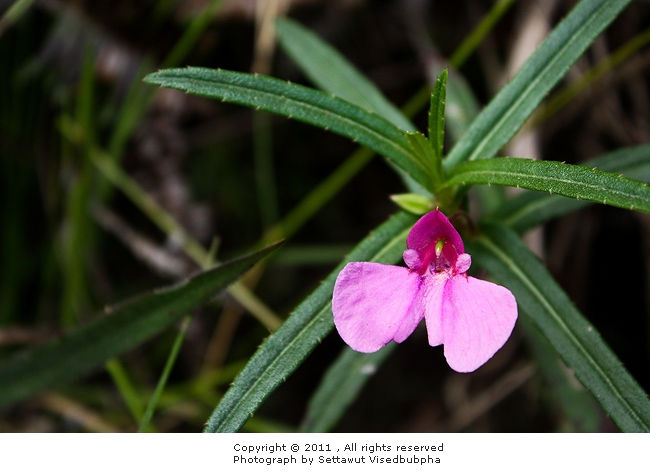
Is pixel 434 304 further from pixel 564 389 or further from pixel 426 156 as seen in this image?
pixel 564 389

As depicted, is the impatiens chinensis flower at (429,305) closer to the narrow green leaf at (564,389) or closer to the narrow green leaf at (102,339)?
the narrow green leaf at (102,339)

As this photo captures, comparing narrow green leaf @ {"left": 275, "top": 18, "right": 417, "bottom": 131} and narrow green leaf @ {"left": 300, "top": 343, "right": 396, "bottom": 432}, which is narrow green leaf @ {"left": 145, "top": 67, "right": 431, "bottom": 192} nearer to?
narrow green leaf @ {"left": 275, "top": 18, "right": 417, "bottom": 131}

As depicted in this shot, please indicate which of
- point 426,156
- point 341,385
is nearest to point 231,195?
point 341,385

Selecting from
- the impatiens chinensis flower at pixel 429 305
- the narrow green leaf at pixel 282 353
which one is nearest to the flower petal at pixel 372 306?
the impatiens chinensis flower at pixel 429 305

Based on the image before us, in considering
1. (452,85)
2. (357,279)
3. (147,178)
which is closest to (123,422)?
(147,178)

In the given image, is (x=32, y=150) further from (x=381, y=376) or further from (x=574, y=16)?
(x=574, y=16)
